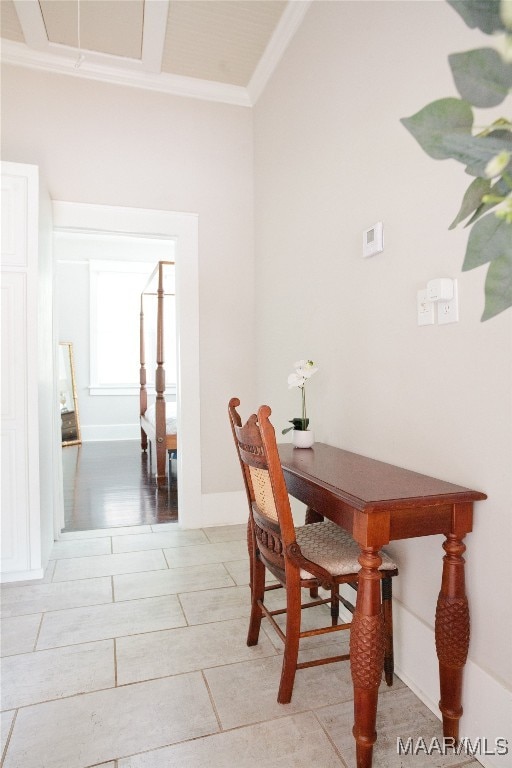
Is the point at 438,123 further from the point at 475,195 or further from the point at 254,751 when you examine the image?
the point at 254,751

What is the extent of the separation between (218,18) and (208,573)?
339cm

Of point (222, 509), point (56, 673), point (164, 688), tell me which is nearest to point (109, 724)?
point (164, 688)

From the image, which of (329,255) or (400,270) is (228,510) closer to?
(329,255)

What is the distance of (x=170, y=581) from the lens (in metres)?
2.77

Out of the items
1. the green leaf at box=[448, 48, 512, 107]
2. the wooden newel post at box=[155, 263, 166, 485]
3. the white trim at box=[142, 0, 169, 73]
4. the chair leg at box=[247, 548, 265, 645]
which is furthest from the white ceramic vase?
the wooden newel post at box=[155, 263, 166, 485]

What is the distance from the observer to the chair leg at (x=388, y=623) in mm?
1820

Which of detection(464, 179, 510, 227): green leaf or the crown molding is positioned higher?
the crown molding

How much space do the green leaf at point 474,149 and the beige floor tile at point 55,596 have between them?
2.68 metres

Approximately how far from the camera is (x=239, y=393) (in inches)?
152

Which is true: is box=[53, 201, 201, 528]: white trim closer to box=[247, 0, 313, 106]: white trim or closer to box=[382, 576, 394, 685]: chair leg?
box=[247, 0, 313, 106]: white trim

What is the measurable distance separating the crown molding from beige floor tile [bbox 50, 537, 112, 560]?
3298 millimetres

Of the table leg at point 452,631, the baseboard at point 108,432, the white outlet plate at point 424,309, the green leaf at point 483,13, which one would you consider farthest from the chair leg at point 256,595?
the baseboard at point 108,432

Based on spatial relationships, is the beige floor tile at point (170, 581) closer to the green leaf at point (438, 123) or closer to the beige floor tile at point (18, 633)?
the beige floor tile at point (18, 633)

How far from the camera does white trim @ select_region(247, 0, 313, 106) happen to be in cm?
288
